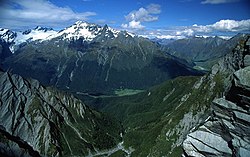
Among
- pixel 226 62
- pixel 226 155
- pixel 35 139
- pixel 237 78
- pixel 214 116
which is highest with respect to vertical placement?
pixel 237 78

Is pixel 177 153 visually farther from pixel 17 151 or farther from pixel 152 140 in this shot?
pixel 17 151

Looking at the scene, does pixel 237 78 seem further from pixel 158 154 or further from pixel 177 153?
pixel 158 154

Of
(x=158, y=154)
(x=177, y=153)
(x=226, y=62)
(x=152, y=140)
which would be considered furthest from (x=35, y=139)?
(x=226, y=62)

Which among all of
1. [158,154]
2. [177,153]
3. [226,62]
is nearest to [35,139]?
[158,154]

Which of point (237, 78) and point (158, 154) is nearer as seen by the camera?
point (237, 78)

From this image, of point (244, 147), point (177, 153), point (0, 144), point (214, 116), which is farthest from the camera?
point (177, 153)

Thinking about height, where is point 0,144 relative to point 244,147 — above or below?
below

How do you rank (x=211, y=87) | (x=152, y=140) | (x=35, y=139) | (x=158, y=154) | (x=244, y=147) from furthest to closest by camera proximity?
(x=35, y=139) < (x=152, y=140) < (x=211, y=87) < (x=158, y=154) < (x=244, y=147)
